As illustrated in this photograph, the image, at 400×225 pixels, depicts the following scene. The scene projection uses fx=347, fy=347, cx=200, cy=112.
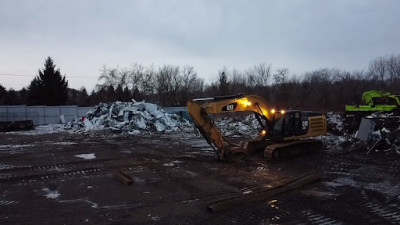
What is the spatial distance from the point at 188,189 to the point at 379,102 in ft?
59.9

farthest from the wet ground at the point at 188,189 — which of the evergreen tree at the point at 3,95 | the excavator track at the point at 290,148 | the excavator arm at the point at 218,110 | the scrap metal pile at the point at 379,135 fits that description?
the evergreen tree at the point at 3,95

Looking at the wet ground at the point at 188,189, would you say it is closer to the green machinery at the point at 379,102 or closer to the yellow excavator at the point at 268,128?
the yellow excavator at the point at 268,128

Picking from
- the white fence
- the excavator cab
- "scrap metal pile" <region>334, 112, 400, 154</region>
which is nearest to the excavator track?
the excavator cab

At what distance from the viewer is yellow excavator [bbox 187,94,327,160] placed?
464 inches

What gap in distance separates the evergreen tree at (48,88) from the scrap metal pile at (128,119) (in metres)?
21.6

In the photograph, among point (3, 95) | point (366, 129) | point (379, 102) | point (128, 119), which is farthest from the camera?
point (3, 95)

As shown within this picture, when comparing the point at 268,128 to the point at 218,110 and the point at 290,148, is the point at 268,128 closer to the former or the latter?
the point at 290,148

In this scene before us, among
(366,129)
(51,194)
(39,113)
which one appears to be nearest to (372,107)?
(366,129)

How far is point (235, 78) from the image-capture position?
6222 cm

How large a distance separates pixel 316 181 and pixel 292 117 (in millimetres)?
4310

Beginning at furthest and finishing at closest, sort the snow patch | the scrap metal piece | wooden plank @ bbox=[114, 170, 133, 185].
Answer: the scrap metal piece < wooden plank @ bbox=[114, 170, 133, 185] < the snow patch

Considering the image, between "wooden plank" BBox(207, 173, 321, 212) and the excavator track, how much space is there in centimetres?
335

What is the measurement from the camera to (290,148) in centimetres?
1310

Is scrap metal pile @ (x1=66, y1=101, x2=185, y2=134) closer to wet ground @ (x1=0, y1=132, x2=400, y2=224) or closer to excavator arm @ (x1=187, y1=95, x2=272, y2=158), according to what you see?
wet ground @ (x1=0, y1=132, x2=400, y2=224)
